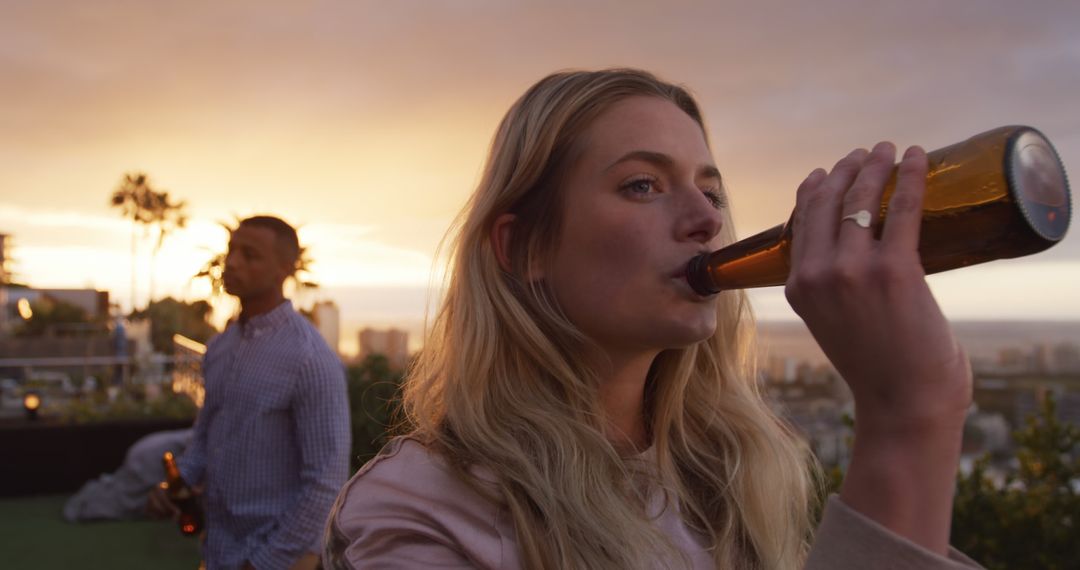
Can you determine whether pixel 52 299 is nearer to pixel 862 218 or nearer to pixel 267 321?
pixel 267 321

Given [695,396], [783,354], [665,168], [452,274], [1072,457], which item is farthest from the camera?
[783,354]

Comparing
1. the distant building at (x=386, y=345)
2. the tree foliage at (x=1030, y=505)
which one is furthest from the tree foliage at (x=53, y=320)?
the tree foliage at (x=1030, y=505)

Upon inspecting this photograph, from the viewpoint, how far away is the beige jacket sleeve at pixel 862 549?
2.12ft

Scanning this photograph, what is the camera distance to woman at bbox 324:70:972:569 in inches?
25.9

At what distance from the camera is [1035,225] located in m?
0.65

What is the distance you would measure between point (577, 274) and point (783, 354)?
2.81 metres

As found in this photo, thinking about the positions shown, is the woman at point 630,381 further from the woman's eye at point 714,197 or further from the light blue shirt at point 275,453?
the light blue shirt at point 275,453

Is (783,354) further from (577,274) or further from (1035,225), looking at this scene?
(1035,225)

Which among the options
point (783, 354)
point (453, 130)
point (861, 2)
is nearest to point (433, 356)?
point (783, 354)

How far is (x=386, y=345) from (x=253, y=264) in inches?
107

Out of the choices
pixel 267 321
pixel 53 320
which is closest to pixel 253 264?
pixel 267 321

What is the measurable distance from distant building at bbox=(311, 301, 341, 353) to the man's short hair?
116 inches

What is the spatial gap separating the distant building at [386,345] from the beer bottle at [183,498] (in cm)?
254

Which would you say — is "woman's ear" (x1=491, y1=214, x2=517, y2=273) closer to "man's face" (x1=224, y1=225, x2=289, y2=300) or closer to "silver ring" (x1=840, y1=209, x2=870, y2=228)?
"silver ring" (x1=840, y1=209, x2=870, y2=228)
